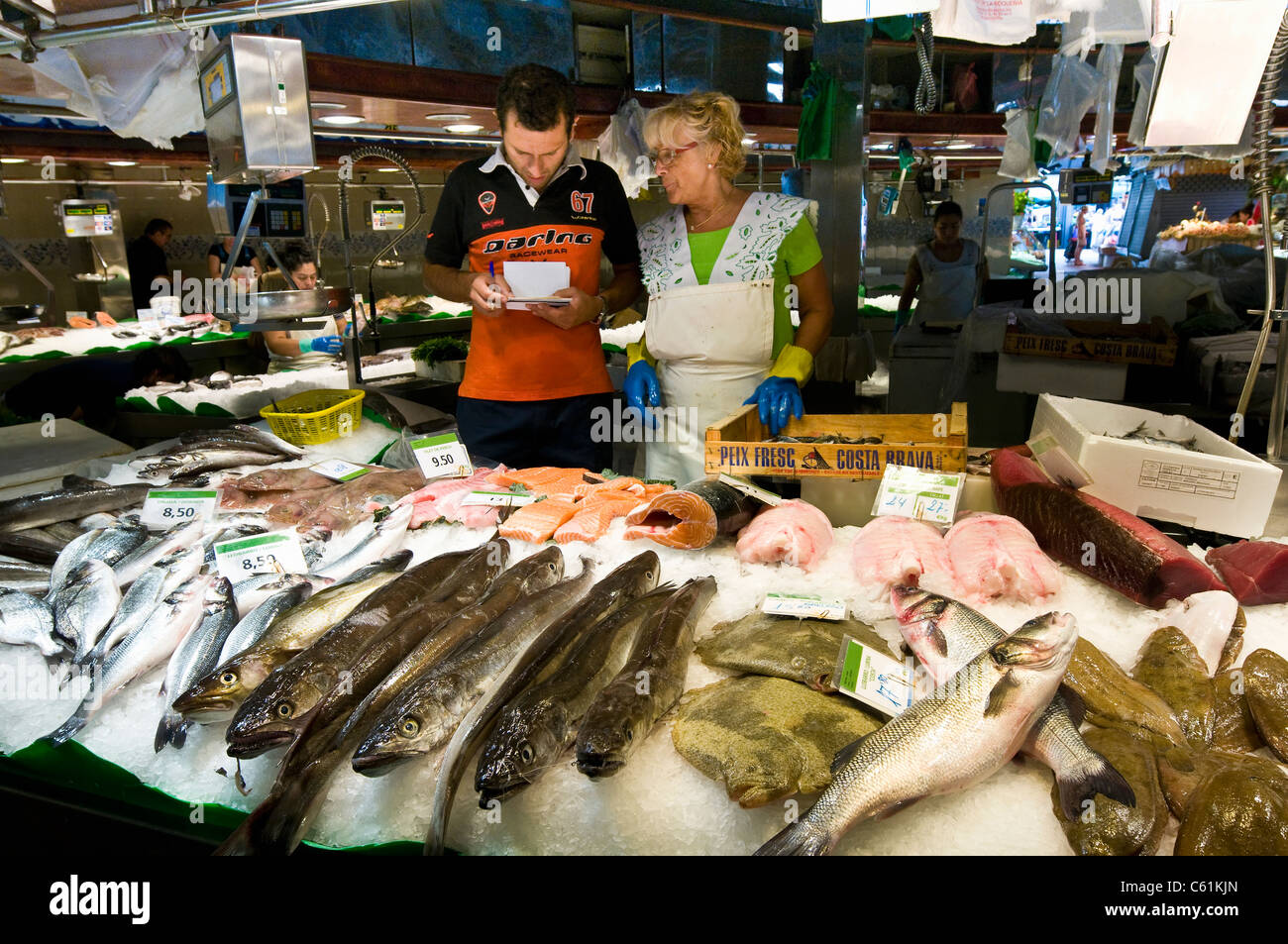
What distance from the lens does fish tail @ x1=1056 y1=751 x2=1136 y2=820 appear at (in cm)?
127

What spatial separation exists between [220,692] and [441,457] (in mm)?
1474

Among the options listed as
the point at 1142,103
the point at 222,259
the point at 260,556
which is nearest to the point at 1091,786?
the point at 260,556

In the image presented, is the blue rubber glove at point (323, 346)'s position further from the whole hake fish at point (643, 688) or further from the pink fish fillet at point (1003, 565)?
the pink fish fillet at point (1003, 565)

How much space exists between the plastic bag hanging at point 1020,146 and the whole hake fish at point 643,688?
5161 millimetres

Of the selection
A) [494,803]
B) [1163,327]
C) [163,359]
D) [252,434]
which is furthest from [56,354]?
[1163,327]

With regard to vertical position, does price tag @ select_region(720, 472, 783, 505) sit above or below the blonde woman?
below

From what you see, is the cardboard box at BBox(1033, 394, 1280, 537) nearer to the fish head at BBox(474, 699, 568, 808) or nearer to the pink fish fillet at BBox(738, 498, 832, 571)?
the pink fish fillet at BBox(738, 498, 832, 571)

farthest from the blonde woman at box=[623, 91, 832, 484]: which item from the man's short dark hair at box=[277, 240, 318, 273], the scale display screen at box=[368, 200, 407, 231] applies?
the scale display screen at box=[368, 200, 407, 231]

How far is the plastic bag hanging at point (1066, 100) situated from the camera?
206 inches

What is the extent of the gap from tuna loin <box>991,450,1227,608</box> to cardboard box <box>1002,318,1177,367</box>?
11.0 ft

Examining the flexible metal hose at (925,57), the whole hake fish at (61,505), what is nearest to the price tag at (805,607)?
the whole hake fish at (61,505)

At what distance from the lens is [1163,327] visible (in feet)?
17.0
